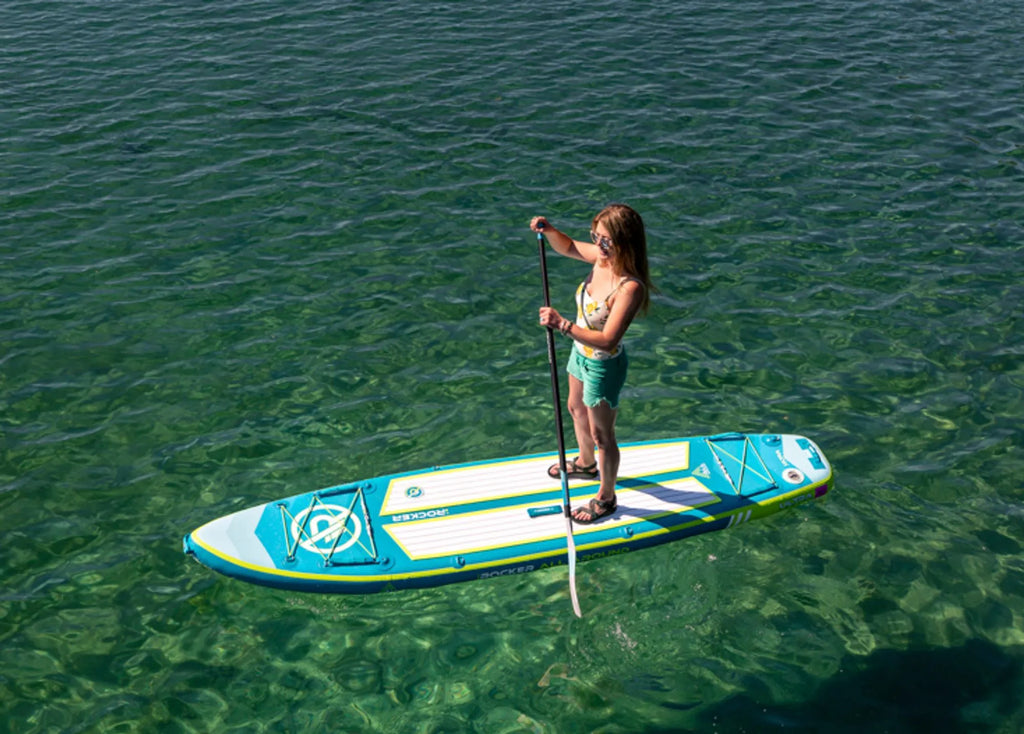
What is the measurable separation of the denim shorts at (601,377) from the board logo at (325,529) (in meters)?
2.70

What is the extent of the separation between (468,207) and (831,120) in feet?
25.4

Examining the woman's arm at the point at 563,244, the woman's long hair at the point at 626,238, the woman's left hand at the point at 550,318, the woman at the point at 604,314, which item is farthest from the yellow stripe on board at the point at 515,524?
the woman's long hair at the point at 626,238

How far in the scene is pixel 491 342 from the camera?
12.1m

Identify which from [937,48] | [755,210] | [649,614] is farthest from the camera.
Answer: [937,48]

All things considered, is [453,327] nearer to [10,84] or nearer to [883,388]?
[883,388]

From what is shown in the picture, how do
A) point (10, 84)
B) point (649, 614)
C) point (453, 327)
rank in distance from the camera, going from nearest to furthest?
1. point (649, 614)
2. point (453, 327)
3. point (10, 84)

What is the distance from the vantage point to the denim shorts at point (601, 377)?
7.83 meters

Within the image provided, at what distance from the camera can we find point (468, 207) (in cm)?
1505

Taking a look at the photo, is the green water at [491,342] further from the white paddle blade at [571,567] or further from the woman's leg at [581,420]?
the woman's leg at [581,420]

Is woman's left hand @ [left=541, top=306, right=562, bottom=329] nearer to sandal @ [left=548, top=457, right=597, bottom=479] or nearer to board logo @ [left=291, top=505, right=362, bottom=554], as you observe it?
sandal @ [left=548, top=457, right=597, bottom=479]

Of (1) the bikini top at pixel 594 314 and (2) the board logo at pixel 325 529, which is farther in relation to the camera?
(2) the board logo at pixel 325 529

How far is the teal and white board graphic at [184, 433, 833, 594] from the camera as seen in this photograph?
8469 millimetres

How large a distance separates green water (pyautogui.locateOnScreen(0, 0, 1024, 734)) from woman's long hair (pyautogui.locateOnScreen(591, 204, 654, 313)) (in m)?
3.26

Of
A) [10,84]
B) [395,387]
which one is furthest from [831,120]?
[10,84]
